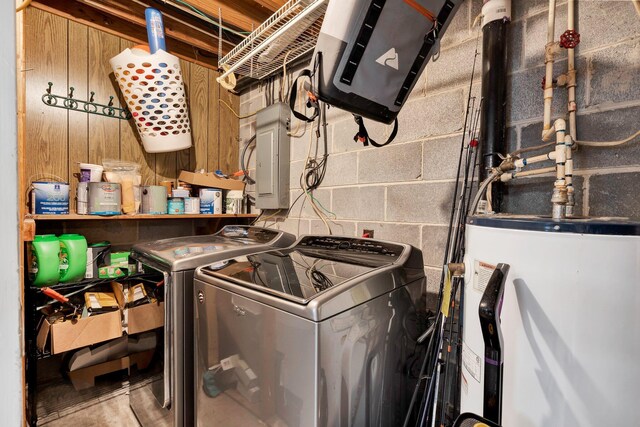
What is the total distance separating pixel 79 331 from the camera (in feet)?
5.24

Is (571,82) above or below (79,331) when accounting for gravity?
above

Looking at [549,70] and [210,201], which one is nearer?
[549,70]

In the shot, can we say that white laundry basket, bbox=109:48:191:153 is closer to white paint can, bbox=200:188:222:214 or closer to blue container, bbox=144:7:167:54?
blue container, bbox=144:7:167:54

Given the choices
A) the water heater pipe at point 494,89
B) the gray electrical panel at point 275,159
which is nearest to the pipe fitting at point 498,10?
the water heater pipe at point 494,89

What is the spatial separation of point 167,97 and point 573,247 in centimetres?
219

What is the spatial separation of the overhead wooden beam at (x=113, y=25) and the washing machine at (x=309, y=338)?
1962 mm

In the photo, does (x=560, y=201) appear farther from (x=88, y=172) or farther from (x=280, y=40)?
(x=88, y=172)

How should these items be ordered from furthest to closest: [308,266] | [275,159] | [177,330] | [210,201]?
[210,201]
[275,159]
[177,330]
[308,266]

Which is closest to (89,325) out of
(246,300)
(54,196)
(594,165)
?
(54,196)

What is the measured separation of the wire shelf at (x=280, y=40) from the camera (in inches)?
58.8

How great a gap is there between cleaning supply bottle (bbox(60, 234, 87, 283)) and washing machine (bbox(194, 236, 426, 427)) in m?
0.97

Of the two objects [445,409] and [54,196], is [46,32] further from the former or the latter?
[445,409]

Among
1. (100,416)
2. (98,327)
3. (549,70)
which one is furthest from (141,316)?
(549,70)

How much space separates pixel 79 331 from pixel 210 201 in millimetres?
1106
